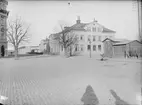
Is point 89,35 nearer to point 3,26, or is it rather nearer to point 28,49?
point 28,49

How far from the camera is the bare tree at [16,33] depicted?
1.16 metres

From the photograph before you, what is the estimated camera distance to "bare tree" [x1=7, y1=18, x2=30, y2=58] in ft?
3.80

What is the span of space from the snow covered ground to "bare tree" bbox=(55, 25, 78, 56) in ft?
0.45

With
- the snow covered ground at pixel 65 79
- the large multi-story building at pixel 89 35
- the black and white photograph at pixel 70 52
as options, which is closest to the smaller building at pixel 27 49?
the black and white photograph at pixel 70 52

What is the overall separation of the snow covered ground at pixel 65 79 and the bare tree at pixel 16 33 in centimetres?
22

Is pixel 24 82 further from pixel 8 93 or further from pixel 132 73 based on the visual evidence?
pixel 132 73

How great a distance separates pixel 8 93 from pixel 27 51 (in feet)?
1.63

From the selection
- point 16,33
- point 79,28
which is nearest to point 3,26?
point 16,33

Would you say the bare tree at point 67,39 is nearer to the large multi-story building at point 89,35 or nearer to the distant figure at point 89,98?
the large multi-story building at point 89,35

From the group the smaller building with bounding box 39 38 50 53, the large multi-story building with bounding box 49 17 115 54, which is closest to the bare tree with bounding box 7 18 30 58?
the smaller building with bounding box 39 38 50 53

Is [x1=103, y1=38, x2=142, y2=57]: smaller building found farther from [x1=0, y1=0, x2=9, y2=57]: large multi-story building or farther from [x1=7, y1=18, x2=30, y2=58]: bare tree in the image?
[x1=0, y1=0, x2=9, y2=57]: large multi-story building

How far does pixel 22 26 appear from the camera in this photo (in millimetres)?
1206

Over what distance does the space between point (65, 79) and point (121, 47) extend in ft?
2.18

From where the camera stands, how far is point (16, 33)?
1164 millimetres
